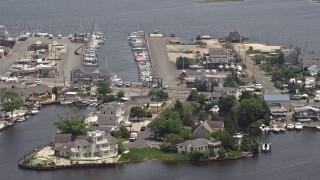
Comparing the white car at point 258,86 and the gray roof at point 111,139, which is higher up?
the gray roof at point 111,139

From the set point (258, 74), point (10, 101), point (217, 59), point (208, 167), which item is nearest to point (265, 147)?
point (208, 167)

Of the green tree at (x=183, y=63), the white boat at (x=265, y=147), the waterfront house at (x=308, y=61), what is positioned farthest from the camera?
the green tree at (x=183, y=63)

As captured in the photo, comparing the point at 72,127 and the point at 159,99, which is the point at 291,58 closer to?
the point at 159,99

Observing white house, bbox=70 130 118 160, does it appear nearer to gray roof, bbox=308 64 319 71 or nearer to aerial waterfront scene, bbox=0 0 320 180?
aerial waterfront scene, bbox=0 0 320 180

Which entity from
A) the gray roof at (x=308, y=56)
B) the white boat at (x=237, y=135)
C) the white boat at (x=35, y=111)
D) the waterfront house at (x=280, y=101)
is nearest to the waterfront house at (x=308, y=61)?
the gray roof at (x=308, y=56)

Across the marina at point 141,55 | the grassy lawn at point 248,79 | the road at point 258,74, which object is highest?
the marina at point 141,55

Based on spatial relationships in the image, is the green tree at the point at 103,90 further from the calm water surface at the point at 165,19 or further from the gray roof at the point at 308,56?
the gray roof at the point at 308,56

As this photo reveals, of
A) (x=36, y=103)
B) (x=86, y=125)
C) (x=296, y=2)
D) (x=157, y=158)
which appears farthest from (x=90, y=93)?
(x=296, y=2)
